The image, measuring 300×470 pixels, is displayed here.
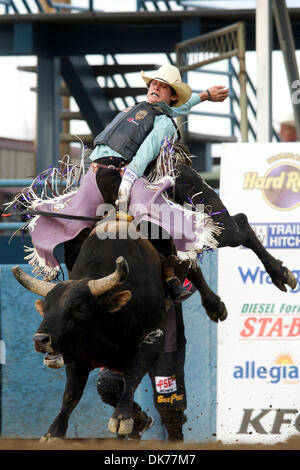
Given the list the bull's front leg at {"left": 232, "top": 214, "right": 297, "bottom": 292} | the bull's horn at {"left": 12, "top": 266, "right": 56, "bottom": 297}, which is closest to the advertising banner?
the bull's front leg at {"left": 232, "top": 214, "right": 297, "bottom": 292}

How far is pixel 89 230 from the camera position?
18.6 feet

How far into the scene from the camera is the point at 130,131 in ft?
18.5

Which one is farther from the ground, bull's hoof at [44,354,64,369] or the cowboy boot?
the cowboy boot

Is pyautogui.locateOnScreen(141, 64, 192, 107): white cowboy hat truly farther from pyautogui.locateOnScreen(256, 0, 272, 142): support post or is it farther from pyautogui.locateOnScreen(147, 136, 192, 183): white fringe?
pyautogui.locateOnScreen(256, 0, 272, 142): support post

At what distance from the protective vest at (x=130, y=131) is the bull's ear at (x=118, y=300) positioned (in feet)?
3.46

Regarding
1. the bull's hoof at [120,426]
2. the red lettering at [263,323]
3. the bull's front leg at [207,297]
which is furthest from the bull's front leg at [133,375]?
the red lettering at [263,323]

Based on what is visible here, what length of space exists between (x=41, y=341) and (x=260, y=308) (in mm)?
2750

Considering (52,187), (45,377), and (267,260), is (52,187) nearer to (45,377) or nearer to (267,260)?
(267,260)

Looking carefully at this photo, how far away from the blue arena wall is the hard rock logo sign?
2.47ft

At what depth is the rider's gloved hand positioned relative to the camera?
5465 mm

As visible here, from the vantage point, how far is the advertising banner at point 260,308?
684 centimetres

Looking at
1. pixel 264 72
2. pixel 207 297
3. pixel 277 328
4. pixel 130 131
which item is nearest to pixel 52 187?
pixel 130 131
